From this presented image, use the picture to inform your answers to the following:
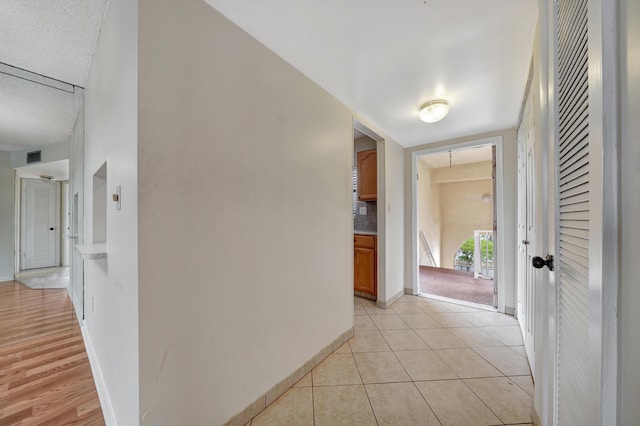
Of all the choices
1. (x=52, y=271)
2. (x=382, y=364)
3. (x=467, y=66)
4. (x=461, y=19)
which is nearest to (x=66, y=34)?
(x=461, y=19)

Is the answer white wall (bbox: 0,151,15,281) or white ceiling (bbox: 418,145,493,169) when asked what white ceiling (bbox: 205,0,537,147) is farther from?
white wall (bbox: 0,151,15,281)

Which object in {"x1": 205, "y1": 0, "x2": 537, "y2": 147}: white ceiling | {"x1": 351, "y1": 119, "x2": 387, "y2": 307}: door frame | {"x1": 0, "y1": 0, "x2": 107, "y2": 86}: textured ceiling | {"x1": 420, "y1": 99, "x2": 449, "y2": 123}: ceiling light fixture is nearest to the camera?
{"x1": 205, "y1": 0, "x2": 537, "y2": 147}: white ceiling

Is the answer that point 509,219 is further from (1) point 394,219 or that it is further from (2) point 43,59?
Answer: (2) point 43,59

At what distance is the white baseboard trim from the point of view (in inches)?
49.7

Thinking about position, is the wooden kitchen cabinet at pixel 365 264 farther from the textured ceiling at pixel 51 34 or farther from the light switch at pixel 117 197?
the textured ceiling at pixel 51 34

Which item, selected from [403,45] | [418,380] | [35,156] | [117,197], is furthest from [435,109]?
[35,156]

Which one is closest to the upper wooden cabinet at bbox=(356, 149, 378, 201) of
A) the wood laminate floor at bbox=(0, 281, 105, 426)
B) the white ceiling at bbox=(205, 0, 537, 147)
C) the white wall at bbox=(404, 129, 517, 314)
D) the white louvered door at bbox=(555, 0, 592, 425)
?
the white ceiling at bbox=(205, 0, 537, 147)

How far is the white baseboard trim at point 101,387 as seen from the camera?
1.26 meters

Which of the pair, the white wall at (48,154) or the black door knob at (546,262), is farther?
the white wall at (48,154)

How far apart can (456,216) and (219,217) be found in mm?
7670

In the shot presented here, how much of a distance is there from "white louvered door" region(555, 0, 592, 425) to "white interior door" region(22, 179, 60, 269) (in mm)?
5710

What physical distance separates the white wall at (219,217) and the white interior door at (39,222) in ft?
14.2

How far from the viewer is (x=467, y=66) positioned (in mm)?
1702

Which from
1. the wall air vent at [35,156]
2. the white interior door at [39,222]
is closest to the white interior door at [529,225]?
the wall air vent at [35,156]
